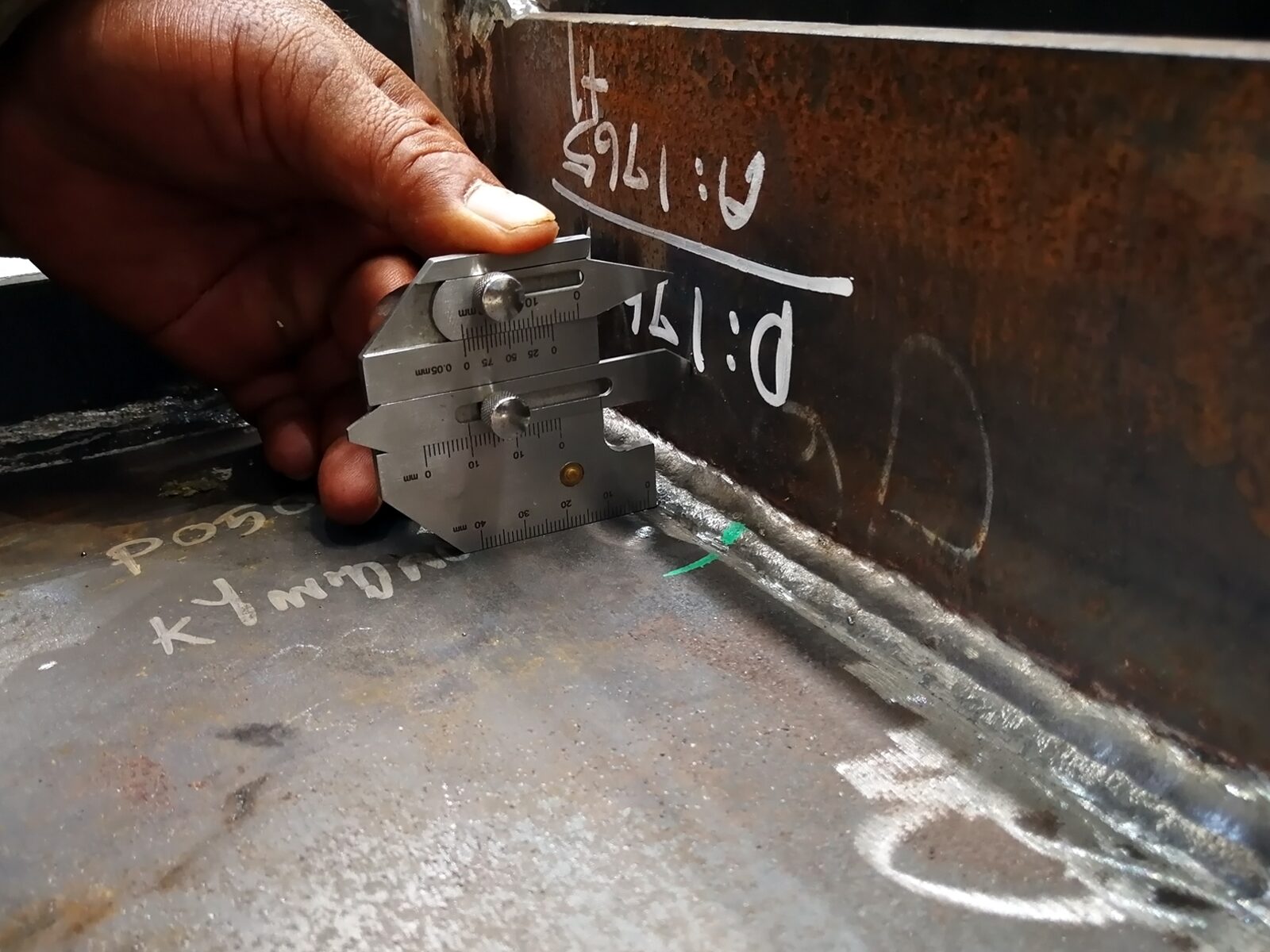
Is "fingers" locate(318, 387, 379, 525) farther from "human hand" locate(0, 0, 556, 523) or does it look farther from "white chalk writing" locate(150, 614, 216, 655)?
"white chalk writing" locate(150, 614, 216, 655)

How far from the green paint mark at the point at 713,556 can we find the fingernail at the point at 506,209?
0.31m

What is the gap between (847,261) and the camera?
748 millimetres

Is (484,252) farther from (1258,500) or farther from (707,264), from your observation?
(1258,500)

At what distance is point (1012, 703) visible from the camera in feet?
2.20

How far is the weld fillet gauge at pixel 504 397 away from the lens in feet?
2.74

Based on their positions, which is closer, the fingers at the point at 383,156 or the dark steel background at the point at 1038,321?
the dark steel background at the point at 1038,321

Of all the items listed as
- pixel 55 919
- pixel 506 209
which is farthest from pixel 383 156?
pixel 55 919

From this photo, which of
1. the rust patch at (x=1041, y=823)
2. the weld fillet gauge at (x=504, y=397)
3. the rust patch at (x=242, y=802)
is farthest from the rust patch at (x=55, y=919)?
the rust patch at (x=1041, y=823)

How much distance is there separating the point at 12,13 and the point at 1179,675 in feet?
3.72

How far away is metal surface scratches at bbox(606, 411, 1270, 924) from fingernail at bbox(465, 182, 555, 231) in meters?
0.29

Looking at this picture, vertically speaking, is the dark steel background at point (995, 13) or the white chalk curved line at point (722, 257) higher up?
the dark steel background at point (995, 13)

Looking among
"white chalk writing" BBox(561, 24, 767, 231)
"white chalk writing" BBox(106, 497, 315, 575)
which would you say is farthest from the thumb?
"white chalk writing" BBox(106, 497, 315, 575)

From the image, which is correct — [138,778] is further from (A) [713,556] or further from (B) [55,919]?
(A) [713,556]

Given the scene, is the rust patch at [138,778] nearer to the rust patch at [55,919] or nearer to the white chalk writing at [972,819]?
the rust patch at [55,919]
